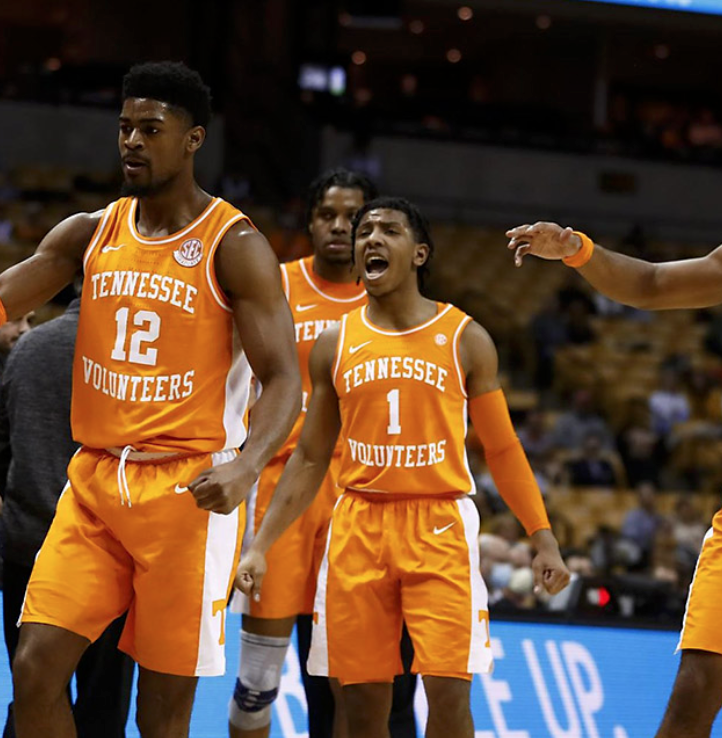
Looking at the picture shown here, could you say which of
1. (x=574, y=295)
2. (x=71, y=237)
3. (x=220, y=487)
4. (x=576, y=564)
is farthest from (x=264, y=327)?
(x=574, y=295)

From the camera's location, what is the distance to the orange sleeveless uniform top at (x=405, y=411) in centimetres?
461

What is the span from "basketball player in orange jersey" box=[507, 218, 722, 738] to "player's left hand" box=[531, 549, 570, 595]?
29.3 inches

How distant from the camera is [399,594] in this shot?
15.0ft

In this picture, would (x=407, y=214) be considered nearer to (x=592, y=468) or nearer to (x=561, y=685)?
(x=561, y=685)

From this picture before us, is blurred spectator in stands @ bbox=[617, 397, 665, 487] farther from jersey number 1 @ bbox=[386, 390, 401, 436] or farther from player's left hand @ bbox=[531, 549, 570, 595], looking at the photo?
jersey number 1 @ bbox=[386, 390, 401, 436]

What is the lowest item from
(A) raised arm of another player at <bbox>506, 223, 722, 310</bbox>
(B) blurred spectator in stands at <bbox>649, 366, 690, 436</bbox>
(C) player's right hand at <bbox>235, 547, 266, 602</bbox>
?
(C) player's right hand at <bbox>235, 547, 266, 602</bbox>

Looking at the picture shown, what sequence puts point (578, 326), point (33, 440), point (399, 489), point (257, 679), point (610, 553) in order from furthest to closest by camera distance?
point (578, 326) → point (610, 553) → point (257, 679) → point (399, 489) → point (33, 440)

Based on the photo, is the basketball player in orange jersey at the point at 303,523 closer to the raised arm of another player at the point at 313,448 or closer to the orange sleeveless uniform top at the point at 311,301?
the orange sleeveless uniform top at the point at 311,301

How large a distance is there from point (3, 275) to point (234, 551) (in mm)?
970

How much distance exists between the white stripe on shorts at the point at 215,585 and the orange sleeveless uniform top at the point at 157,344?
178 mm

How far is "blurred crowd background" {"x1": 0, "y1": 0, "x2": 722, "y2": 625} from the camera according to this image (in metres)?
12.5

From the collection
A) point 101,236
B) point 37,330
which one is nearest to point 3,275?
point 101,236

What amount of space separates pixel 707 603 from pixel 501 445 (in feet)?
3.69

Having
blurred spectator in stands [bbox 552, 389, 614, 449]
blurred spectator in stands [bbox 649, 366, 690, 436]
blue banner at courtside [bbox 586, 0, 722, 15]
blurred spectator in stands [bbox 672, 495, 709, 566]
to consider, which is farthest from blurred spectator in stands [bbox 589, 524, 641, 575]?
blue banner at courtside [bbox 586, 0, 722, 15]
